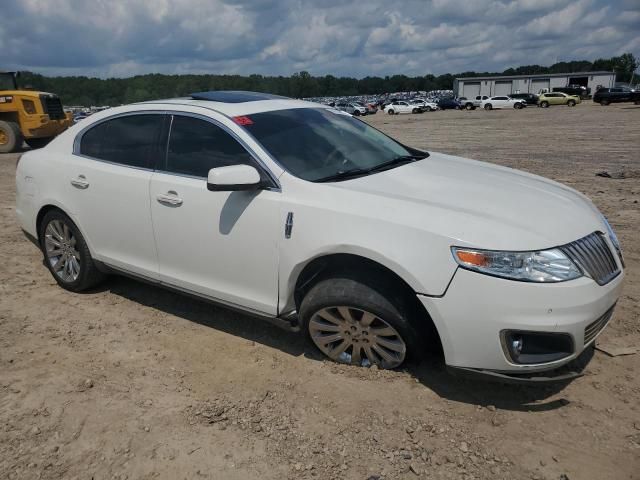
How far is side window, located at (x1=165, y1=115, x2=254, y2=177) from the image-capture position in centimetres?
347

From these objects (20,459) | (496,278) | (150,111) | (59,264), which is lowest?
(20,459)

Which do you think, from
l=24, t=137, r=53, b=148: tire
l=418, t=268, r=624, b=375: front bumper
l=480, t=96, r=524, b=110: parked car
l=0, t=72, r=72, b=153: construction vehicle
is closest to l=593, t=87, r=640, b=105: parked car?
l=480, t=96, r=524, b=110: parked car

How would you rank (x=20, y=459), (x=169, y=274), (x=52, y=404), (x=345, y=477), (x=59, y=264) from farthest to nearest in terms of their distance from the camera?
(x=59, y=264), (x=169, y=274), (x=52, y=404), (x=20, y=459), (x=345, y=477)

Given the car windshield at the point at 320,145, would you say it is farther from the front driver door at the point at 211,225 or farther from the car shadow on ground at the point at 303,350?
the car shadow on ground at the point at 303,350

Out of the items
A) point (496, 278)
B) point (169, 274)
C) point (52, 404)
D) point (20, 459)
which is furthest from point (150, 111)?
point (496, 278)

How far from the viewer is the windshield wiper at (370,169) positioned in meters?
3.32

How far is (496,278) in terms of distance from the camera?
8.50 ft

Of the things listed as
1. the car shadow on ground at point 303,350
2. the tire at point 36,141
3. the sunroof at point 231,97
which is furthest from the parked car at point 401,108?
the car shadow on ground at point 303,350

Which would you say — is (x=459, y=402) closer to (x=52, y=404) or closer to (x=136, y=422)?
(x=136, y=422)

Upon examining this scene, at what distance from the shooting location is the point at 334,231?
298cm

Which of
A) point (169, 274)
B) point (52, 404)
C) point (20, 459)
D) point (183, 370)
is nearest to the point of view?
point (20, 459)

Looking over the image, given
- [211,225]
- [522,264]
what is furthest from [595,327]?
[211,225]

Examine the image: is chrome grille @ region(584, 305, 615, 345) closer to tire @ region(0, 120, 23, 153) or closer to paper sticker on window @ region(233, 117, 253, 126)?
paper sticker on window @ region(233, 117, 253, 126)

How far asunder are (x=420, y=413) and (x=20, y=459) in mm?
2098
